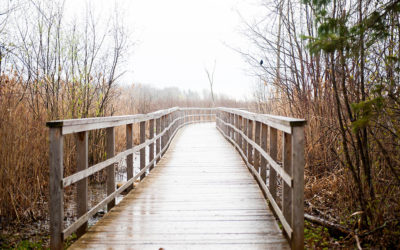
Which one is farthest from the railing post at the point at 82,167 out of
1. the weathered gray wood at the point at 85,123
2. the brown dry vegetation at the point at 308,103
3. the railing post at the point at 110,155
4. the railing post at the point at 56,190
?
the brown dry vegetation at the point at 308,103

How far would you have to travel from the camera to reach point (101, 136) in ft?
23.5

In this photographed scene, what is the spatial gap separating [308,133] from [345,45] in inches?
118

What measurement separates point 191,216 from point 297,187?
1.45 m

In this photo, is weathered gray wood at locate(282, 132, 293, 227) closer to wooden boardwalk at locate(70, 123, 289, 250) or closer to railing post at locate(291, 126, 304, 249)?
wooden boardwalk at locate(70, 123, 289, 250)

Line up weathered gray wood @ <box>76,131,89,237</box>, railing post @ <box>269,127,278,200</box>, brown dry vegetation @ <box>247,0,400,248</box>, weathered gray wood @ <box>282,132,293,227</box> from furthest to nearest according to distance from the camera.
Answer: railing post @ <box>269,127,278,200</box>, weathered gray wood @ <box>76,131,89,237</box>, weathered gray wood @ <box>282,132,293,227</box>, brown dry vegetation @ <box>247,0,400,248</box>

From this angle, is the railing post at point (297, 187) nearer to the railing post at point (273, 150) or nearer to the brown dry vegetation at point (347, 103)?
the brown dry vegetation at point (347, 103)

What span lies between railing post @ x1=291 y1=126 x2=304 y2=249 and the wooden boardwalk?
0.22 metres

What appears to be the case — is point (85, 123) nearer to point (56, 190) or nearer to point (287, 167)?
point (56, 190)

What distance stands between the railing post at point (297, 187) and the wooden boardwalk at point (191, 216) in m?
0.22

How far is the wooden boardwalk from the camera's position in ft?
10.6

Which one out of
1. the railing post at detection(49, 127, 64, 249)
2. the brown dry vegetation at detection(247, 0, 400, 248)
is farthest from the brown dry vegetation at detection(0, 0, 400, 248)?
the railing post at detection(49, 127, 64, 249)

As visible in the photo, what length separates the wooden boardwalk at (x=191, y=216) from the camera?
323 centimetres

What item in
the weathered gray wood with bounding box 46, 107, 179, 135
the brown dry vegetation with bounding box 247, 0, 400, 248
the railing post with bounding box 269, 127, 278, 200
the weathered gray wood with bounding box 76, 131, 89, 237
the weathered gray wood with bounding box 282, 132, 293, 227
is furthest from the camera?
the railing post with bounding box 269, 127, 278, 200

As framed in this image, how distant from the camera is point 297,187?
2.94 m
